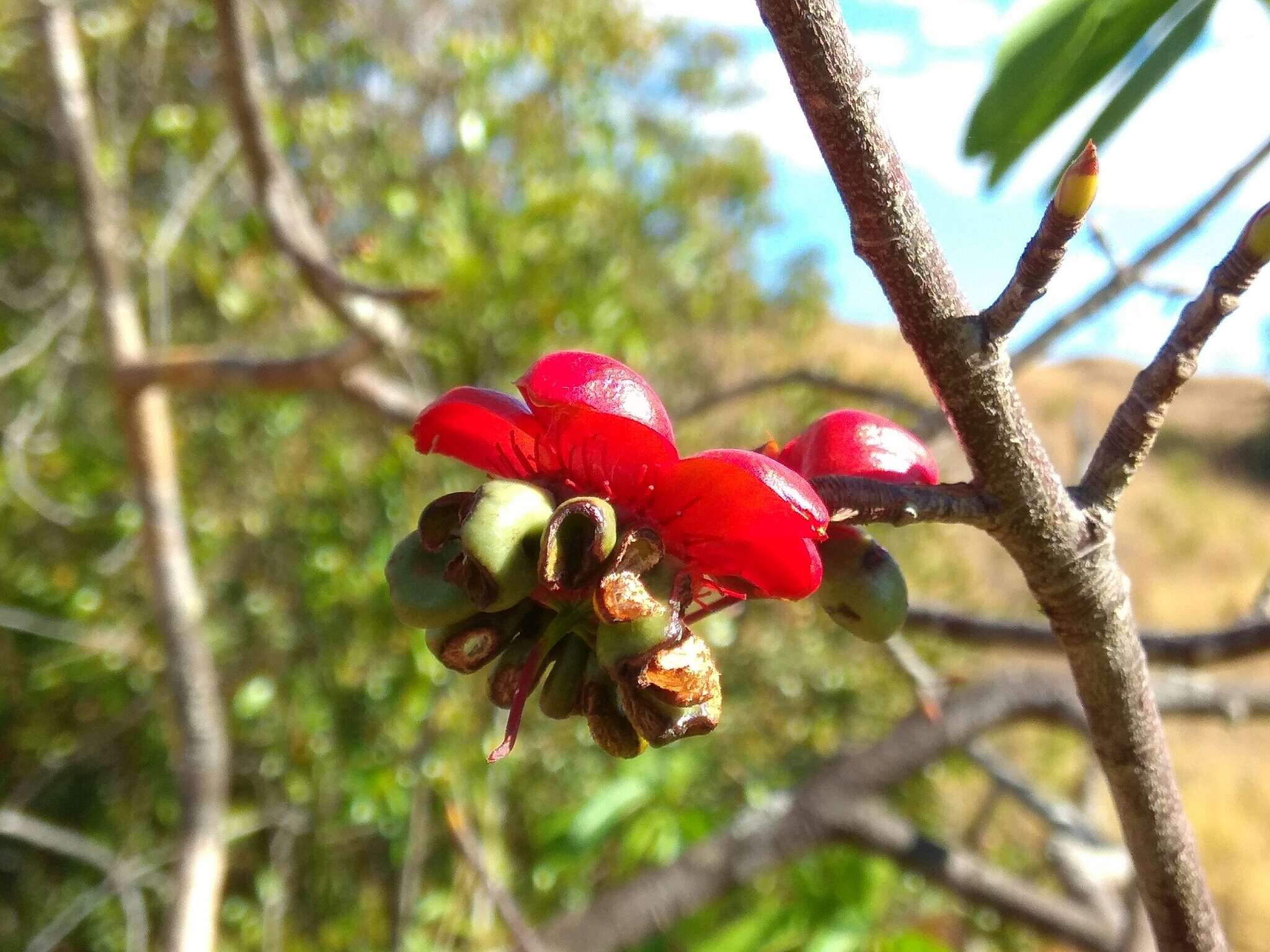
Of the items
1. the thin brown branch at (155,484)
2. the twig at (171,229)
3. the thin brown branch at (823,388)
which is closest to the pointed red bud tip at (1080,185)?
the thin brown branch at (823,388)

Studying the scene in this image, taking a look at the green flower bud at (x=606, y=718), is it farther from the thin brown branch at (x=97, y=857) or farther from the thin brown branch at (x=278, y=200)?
the thin brown branch at (x=97, y=857)

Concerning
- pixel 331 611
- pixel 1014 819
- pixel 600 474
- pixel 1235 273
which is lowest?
pixel 1014 819

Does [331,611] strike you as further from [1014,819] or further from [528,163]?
[1014,819]

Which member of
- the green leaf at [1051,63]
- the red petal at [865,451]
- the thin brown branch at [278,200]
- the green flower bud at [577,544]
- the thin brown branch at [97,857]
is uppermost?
the green leaf at [1051,63]

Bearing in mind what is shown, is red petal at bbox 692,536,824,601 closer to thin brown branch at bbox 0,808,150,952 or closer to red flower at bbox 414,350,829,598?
red flower at bbox 414,350,829,598

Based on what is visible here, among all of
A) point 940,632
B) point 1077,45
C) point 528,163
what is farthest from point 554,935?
point 528,163

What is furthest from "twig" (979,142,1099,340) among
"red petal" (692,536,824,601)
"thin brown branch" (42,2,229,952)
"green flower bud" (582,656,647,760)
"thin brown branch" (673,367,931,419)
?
"thin brown branch" (42,2,229,952)
